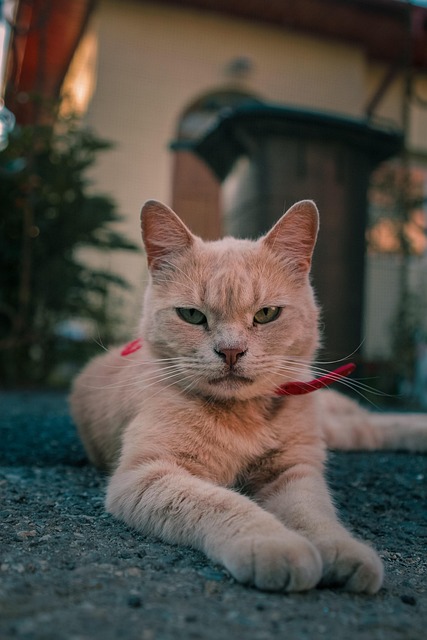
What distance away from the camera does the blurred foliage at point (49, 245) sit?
16.2ft

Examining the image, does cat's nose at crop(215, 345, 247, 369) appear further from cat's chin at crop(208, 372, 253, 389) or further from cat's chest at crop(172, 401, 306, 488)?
cat's chest at crop(172, 401, 306, 488)

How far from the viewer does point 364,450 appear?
2828 millimetres

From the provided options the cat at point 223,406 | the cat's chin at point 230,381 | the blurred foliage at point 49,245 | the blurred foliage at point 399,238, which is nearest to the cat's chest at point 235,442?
the cat at point 223,406

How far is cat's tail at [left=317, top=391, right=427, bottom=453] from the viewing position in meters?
2.78

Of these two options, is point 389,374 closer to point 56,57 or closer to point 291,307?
point 291,307

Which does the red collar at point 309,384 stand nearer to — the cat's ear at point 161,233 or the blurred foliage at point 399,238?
the cat's ear at point 161,233

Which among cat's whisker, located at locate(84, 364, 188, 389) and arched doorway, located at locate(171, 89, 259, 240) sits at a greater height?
arched doorway, located at locate(171, 89, 259, 240)

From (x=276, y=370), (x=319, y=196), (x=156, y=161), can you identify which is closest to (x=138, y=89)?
(x=156, y=161)

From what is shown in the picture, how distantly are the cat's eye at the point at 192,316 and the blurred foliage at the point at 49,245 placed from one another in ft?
10.6

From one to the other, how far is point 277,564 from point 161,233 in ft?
3.93

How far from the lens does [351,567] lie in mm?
1219

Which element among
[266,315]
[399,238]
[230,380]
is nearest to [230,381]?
[230,380]

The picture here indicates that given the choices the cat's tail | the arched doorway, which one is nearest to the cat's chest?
the cat's tail

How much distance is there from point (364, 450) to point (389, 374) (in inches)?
85.9
